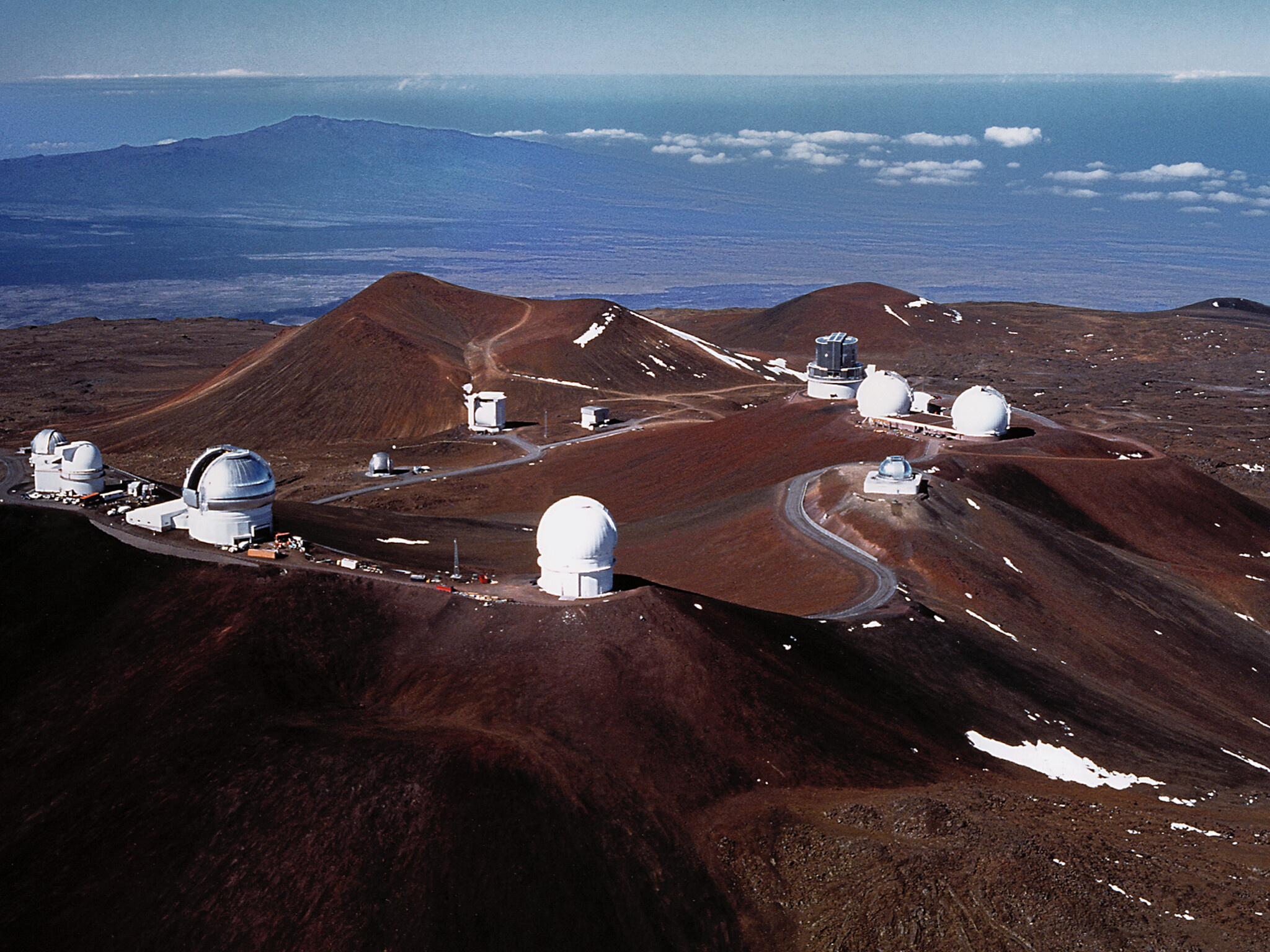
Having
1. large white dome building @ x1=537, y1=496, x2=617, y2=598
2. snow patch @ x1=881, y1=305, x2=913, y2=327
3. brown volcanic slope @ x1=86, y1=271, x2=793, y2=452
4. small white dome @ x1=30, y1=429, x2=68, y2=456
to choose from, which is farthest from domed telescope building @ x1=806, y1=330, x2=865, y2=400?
snow patch @ x1=881, y1=305, x2=913, y2=327

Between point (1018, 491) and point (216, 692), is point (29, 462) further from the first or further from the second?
point (1018, 491)

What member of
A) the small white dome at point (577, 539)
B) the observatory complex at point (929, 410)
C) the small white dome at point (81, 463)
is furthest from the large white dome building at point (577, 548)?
the observatory complex at point (929, 410)

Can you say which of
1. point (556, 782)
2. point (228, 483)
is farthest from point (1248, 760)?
point (228, 483)

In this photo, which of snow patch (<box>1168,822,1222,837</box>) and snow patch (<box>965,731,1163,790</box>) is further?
snow patch (<box>965,731,1163,790</box>)

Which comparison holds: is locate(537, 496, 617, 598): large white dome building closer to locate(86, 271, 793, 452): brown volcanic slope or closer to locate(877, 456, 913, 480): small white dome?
locate(877, 456, 913, 480): small white dome

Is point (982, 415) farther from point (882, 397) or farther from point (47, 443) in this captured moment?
point (47, 443)

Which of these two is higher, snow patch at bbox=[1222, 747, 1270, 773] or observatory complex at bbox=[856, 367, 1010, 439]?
observatory complex at bbox=[856, 367, 1010, 439]
